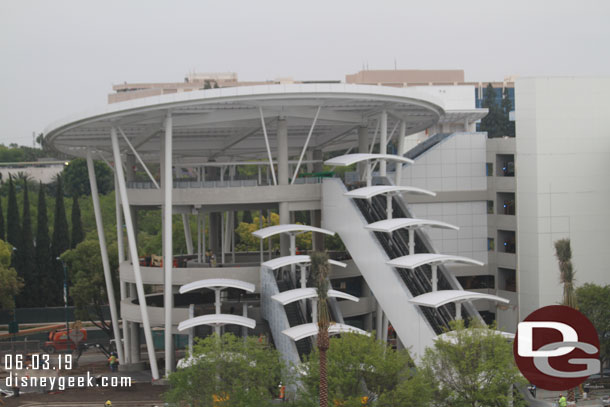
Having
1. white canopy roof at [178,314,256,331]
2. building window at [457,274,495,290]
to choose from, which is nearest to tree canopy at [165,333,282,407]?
white canopy roof at [178,314,256,331]

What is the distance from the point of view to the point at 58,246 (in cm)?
10719

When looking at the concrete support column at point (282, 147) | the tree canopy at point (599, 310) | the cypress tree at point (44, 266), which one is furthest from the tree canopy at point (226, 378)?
the cypress tree at point (44, 266)

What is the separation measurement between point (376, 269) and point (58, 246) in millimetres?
58244

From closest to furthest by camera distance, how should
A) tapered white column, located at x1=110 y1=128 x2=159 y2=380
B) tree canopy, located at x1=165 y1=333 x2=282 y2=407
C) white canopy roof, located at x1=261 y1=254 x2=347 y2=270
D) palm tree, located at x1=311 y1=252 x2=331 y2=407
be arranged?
palm tree, located at x1=311 y1=252 x2=331 y2=407 → tree canopy, located at x1=165 y1=333 x2=282 y2=407 → white canopy roof, located at x1=261 y1=254 x2=347 y2=270 → tapered white column, located at x1=110 y1=128 x2=159 y2=380

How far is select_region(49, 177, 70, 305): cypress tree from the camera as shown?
347ft

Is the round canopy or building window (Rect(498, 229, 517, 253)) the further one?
building window (Rect(498, 229, 517, 253))

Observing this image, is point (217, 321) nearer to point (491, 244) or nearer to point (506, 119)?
point (491, 244)

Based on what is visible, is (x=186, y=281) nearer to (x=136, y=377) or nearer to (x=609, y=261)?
(x=136, y=377)

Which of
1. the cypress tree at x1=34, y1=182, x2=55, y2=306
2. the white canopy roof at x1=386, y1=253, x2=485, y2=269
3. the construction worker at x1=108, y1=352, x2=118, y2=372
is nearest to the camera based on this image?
the white canopy roof at x1=386, y1=253, x2=485, y2=269

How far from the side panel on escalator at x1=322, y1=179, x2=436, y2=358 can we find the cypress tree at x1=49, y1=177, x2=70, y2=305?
159ft

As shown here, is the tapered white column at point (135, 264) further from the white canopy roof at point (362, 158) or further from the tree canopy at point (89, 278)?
the tree canopy at point (89, 278)

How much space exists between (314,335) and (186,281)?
44.3ft

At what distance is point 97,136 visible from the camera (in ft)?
241

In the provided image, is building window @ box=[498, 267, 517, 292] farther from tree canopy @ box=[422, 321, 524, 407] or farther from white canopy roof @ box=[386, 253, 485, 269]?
tree canopy @ box=[422, 321, 524, 407]
